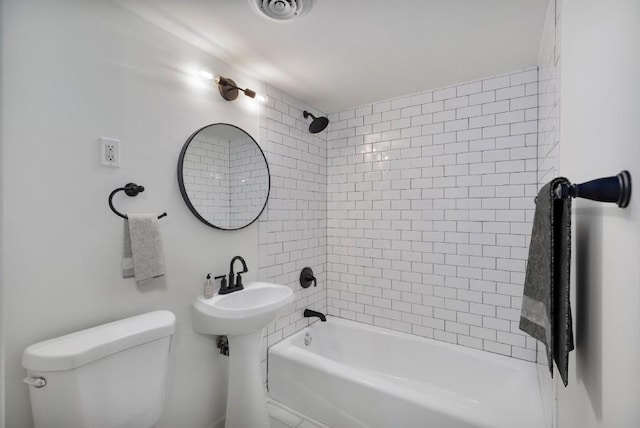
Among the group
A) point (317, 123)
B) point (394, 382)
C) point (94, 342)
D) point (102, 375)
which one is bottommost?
point (394, 382)

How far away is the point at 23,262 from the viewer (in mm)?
1065

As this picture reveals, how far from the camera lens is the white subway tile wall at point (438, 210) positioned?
1957mm

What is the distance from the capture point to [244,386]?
65.1 inches

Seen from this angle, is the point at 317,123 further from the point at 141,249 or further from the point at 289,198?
the point at 141,249

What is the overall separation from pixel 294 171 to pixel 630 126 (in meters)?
2.09

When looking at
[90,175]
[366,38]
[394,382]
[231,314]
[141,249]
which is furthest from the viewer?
[394,382]

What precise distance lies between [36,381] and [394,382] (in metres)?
2.06

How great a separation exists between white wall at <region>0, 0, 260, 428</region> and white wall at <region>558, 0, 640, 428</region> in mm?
1702

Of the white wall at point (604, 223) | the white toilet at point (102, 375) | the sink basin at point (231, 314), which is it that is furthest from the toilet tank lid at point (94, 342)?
the white wall at point (604, 223)

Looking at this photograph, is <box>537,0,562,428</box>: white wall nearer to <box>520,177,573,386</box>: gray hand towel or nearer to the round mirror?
<box>520,177,573,386</box>: gray hand towel

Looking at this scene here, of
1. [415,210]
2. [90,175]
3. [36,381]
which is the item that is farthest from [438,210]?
[36,381]

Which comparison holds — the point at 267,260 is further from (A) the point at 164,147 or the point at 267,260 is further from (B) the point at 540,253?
(B) the point at 540,253

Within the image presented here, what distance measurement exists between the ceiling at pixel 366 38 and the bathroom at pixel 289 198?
49mm

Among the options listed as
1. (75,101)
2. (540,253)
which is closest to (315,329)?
(540,253)
